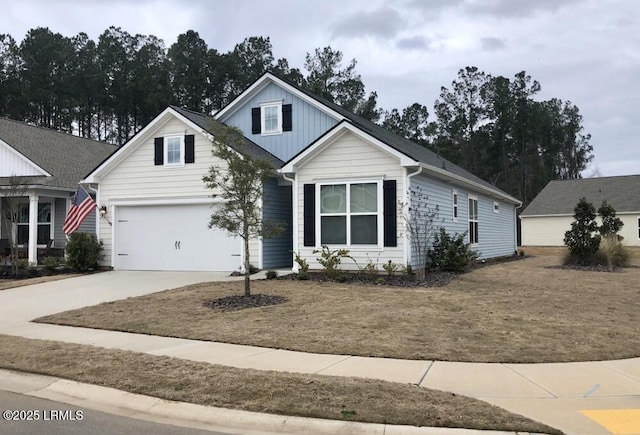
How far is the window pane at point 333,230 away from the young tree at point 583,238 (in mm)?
10448

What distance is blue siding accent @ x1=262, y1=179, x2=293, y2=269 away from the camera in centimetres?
1717

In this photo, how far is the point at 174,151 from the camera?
17.9 m

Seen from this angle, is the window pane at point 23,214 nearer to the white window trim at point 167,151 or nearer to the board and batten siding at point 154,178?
the board and batten siding at point 154,178

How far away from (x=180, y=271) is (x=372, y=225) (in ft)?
22.2

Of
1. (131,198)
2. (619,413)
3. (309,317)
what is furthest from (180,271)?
(619,413)

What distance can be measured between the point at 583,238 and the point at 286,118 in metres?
12.0

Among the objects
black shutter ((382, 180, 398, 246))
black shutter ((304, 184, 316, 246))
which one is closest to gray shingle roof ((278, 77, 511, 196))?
black shutter ((382, 180, 398, 246))

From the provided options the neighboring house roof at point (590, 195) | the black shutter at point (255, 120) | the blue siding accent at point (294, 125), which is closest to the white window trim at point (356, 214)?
the blue siding accent at point (294, 125)

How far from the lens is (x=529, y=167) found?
6462 cm

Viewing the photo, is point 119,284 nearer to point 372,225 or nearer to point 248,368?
point 372,225

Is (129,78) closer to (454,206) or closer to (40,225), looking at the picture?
(40,225)

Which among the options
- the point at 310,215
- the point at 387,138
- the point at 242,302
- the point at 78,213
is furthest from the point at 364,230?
the point at 78,213

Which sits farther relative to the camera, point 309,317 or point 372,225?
point 372,225

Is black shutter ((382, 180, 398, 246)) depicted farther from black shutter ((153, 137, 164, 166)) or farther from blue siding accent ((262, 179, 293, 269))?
black shutter ((153, 137, 164, 166))
